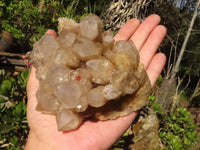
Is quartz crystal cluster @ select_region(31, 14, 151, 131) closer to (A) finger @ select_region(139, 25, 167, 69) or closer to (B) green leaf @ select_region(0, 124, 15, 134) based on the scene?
(A) finger @ select_region(139, 25, 167, 69)

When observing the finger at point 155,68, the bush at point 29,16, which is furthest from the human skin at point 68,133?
the bush at point 29,16

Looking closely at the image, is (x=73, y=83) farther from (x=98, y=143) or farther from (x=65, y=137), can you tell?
(x=98, y=143)

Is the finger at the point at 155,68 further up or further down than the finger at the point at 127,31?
further down

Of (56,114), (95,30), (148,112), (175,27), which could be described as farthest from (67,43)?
(175,27)

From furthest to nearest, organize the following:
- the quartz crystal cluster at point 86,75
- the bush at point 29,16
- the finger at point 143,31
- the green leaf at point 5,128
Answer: the bush at point 29,16 < the finger at point 143,31 < the green leaf at point 5,128 < the quartz crystal cluster at point 86,75

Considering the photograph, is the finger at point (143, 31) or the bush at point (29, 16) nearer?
the finger at point (143, 31)

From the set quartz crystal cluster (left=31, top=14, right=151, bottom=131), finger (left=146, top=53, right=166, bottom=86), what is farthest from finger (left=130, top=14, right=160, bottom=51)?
quartz crystal cluster (left=31, top=14, right=151, bottom=131)

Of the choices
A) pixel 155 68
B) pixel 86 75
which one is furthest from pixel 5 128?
pixel 155 68

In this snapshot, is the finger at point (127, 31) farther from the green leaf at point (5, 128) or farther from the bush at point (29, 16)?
the green leaf at point (5, 128)
